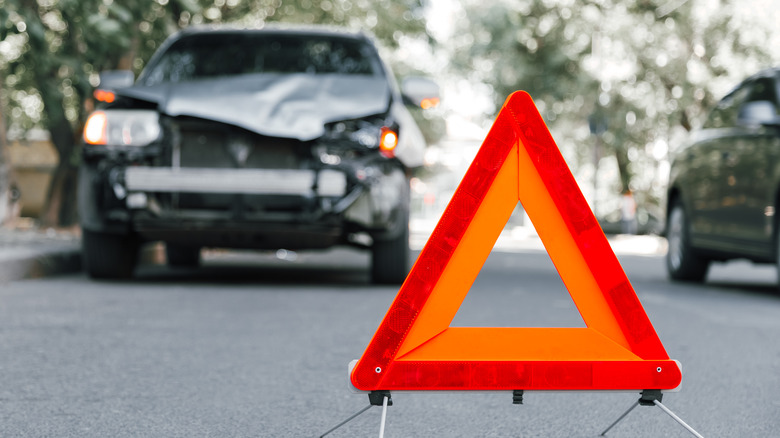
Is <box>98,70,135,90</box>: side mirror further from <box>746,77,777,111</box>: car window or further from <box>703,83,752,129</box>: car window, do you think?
<box>746,77,777,111</box>: car window

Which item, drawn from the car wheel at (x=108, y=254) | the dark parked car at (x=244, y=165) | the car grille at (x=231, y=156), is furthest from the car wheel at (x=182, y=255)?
the car grille at (x=231, y=156)

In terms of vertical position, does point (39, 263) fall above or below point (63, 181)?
above

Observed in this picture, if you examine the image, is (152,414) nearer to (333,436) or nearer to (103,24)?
(333,436)

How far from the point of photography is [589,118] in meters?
27.3

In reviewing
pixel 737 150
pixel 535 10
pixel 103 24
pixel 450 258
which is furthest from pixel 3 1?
pixel 535 10

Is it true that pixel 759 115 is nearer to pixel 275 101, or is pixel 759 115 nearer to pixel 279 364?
pixel 275 101

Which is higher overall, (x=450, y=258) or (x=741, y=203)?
(x=450, y=258)

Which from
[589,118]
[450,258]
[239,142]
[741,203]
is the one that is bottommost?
[589,118]

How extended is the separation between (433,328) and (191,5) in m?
8.59

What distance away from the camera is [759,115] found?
7652 mm

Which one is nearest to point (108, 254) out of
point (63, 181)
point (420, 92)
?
point (420, 92)

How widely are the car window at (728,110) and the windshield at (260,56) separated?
2.98 metres

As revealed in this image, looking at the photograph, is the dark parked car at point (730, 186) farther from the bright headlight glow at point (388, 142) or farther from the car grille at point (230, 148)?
the car grille at point (230, 148)

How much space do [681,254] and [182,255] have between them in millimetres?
4658
